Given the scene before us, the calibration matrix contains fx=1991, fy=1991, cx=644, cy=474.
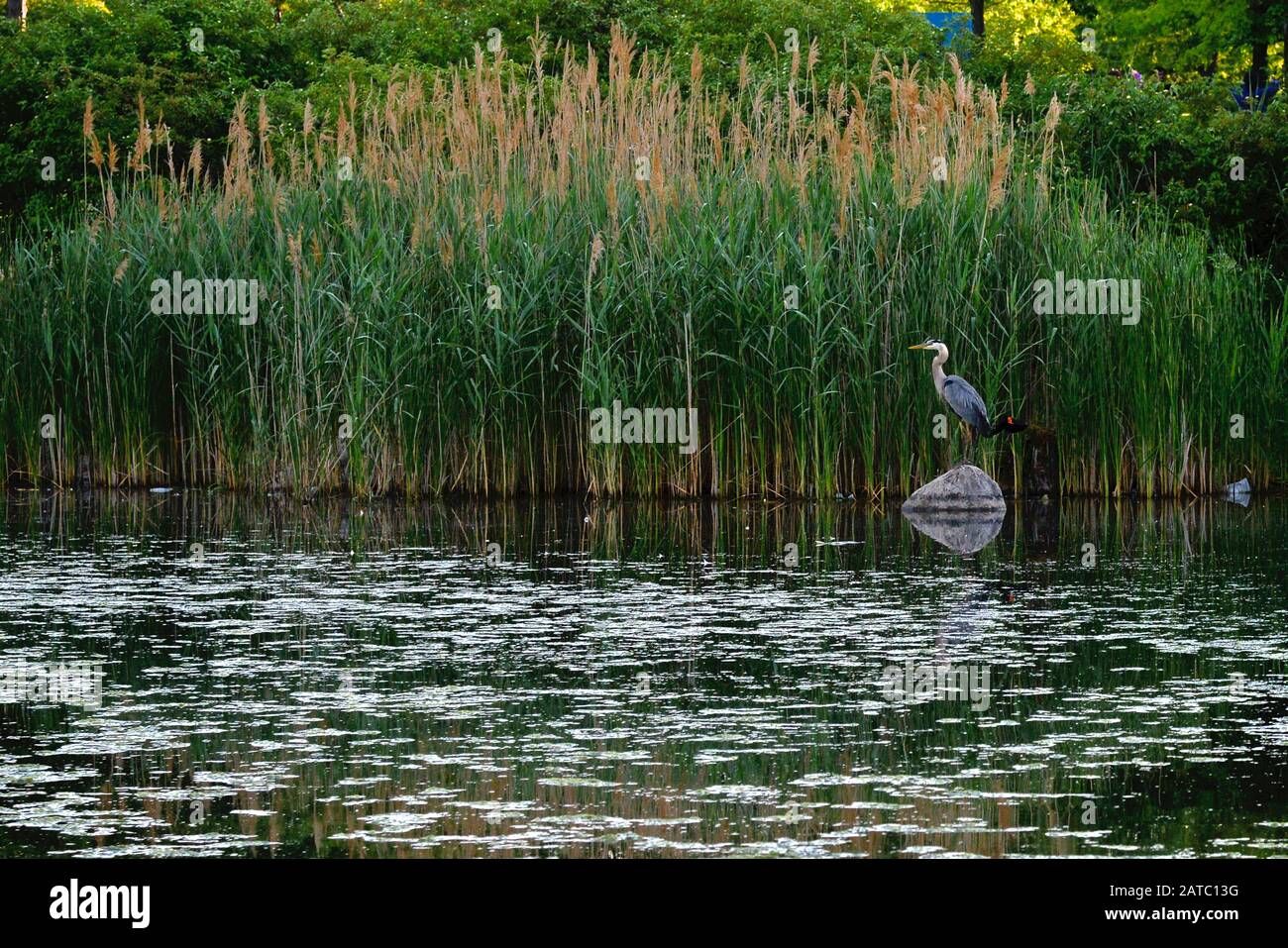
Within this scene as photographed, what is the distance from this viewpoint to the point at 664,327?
12.6 metres

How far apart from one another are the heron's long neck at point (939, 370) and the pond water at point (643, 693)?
157 centimetres

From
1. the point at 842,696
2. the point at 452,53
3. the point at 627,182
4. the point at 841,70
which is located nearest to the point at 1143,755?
the point at 842,696

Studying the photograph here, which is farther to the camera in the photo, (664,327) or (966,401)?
(664,327)

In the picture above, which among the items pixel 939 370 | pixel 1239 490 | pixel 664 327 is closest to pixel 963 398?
pixel 939 370

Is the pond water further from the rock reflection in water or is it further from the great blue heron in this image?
the great blue heron

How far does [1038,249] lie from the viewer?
12.9 m

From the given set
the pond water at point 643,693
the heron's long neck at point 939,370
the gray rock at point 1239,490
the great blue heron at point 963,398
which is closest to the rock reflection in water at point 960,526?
the pond water at point 643,693

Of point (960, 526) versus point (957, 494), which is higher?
point (957, 494)

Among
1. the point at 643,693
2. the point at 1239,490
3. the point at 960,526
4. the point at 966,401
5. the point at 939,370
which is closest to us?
the point at 643,693

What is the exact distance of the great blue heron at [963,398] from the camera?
39.3 feet

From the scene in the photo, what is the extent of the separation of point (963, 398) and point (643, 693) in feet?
19.3

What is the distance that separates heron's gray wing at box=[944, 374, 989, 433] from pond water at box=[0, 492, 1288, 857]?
50.4 inches

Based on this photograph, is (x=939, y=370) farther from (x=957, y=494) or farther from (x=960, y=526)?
(x=960, y=526)
